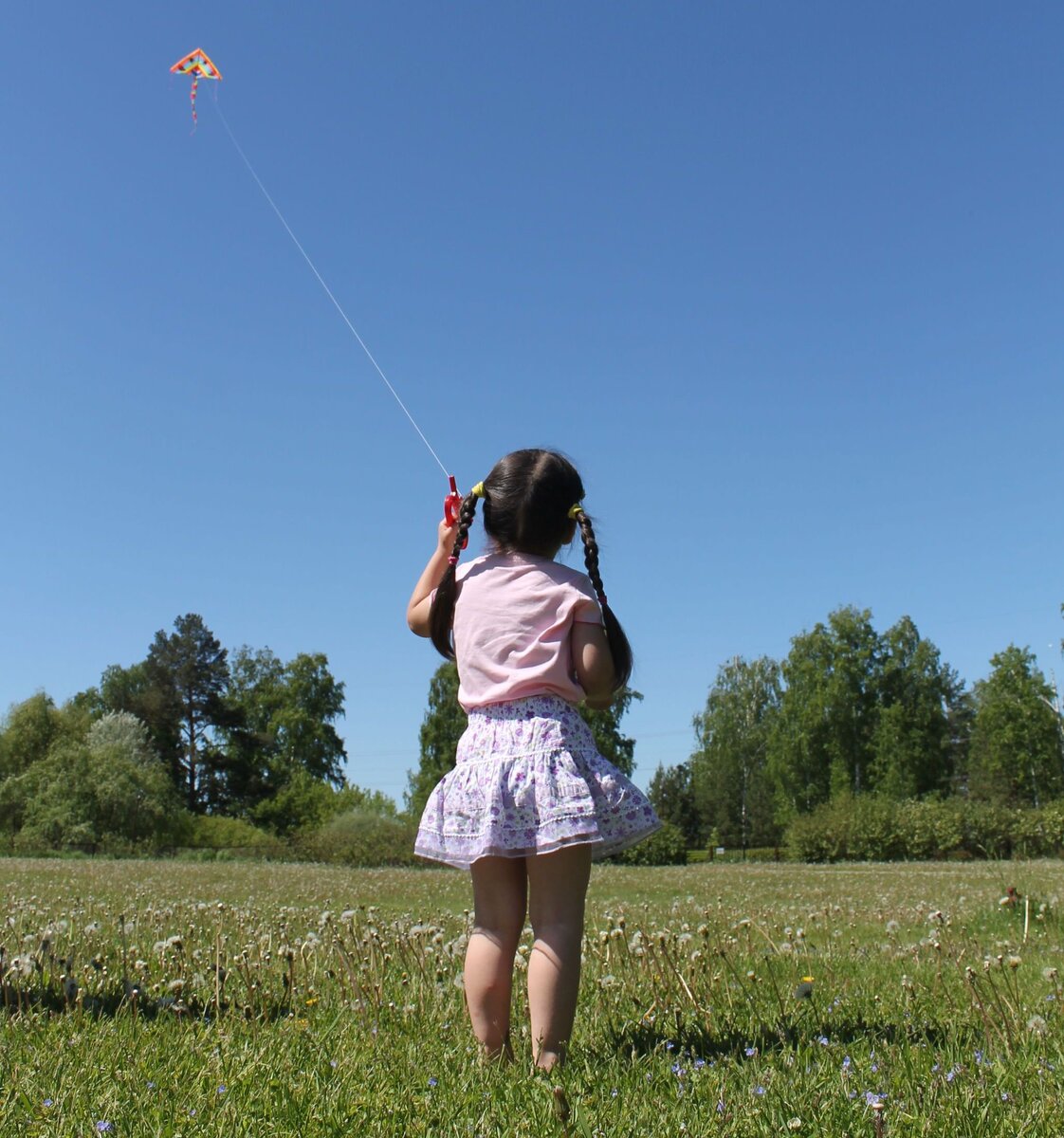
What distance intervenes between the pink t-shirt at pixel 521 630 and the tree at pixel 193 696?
67.9 metres

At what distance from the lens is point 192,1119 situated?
2236mm

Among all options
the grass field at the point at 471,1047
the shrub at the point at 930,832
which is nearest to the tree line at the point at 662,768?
the shrub at the point at 930,832

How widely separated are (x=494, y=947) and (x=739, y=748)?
6630 centimetres

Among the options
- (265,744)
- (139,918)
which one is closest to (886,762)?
(265,744)

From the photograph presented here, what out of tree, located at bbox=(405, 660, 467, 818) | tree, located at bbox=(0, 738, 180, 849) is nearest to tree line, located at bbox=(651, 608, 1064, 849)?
tree, located at bbox=(405, 660, 467, 818)

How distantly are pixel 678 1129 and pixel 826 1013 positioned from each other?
6.29ft

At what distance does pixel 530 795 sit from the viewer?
3193 millimetres

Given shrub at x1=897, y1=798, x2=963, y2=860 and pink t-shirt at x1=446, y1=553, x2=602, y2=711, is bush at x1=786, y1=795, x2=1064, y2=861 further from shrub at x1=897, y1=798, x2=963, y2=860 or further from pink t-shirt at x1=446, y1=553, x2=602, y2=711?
pink t-shirt at x1=446, y1=553, x2=602, y2=711

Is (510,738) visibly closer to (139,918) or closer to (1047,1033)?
(1047,1033)

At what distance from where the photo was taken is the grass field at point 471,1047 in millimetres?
2289

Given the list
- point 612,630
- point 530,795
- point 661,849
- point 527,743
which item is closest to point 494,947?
point 530,795

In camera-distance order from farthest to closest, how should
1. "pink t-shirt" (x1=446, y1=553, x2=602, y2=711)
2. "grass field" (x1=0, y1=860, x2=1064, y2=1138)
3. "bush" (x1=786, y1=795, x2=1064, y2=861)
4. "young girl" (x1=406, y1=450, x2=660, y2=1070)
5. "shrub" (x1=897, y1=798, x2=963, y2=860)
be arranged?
"shrub" (x1=897, y1=798, x2=963, y2=860) < "bush" (x1=786, y1=795, x2=1064, y2=861) < "pink t-shirt" (x1=446, y1=553, x2=602, y2=711) < "young girl" (x1=406, y1=450, x2=660, y2=1070) < "grass field" (x1=0, y1=860, x2=1064, y2=1138)

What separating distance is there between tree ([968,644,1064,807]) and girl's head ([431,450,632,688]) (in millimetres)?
58171

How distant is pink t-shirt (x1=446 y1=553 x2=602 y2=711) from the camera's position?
11.1ft
